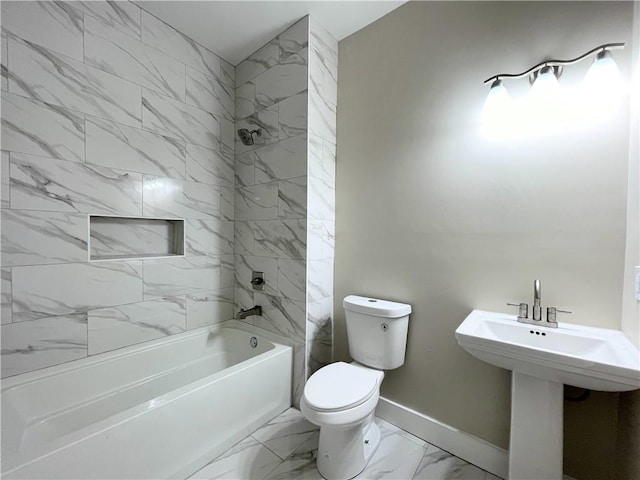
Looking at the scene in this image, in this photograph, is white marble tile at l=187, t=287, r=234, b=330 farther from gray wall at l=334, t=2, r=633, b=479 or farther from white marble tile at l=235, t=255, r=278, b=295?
gray wall at l=334, t=2, r=633, b=479

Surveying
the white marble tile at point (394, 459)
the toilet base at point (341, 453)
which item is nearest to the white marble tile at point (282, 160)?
the toilet base at point (341, 453)

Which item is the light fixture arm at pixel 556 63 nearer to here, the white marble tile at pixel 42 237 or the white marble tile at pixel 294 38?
the white marble tile at pixel 294 38

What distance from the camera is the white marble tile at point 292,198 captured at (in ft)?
6.03

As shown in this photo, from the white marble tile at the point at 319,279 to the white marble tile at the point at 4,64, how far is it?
1803 mm

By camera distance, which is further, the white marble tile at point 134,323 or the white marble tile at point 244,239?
the white marble tile at point 244,239

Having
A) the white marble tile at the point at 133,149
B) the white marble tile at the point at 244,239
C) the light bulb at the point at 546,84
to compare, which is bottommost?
the white marble tile at the point at 244,239

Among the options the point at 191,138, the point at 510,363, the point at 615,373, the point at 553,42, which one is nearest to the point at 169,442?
the point at 510,363

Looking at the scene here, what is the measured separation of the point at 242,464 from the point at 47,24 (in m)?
2.53

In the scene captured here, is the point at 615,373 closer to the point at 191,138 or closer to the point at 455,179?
the point at 455,179

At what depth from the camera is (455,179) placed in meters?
1.53

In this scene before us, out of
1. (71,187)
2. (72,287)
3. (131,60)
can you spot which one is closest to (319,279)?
(72,287)

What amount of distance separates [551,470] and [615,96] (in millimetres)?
1562

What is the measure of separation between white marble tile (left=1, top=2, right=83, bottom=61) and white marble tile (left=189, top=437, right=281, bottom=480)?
235 centimetres

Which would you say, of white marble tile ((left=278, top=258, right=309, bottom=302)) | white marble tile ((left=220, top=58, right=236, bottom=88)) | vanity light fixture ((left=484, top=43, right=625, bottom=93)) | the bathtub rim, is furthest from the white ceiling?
the bathtub rim
